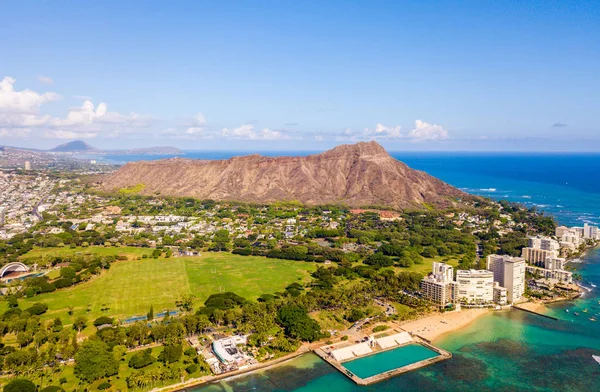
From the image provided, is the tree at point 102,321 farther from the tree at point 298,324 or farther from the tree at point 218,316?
the tree at point 298,324

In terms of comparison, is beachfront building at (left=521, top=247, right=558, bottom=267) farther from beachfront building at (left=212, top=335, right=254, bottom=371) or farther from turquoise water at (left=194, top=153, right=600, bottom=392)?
beachfront building at (left=212, top=335, right=254, bottom=371)

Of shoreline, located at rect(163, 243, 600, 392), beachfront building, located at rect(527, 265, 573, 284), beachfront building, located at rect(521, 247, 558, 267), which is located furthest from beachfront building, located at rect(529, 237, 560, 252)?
shoreline, located at rect(163, 243, 600, 392)

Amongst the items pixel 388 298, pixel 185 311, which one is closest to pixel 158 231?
pixel 185 311

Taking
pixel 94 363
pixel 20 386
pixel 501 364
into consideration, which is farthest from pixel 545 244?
pixel 20 386

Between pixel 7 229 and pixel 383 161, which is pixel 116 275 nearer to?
pixel 7 229

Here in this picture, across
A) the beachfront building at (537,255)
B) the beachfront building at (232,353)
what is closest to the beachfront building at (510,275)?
the beachfront building at (537,255)

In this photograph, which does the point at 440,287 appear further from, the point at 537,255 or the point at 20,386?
the point at 20,386
